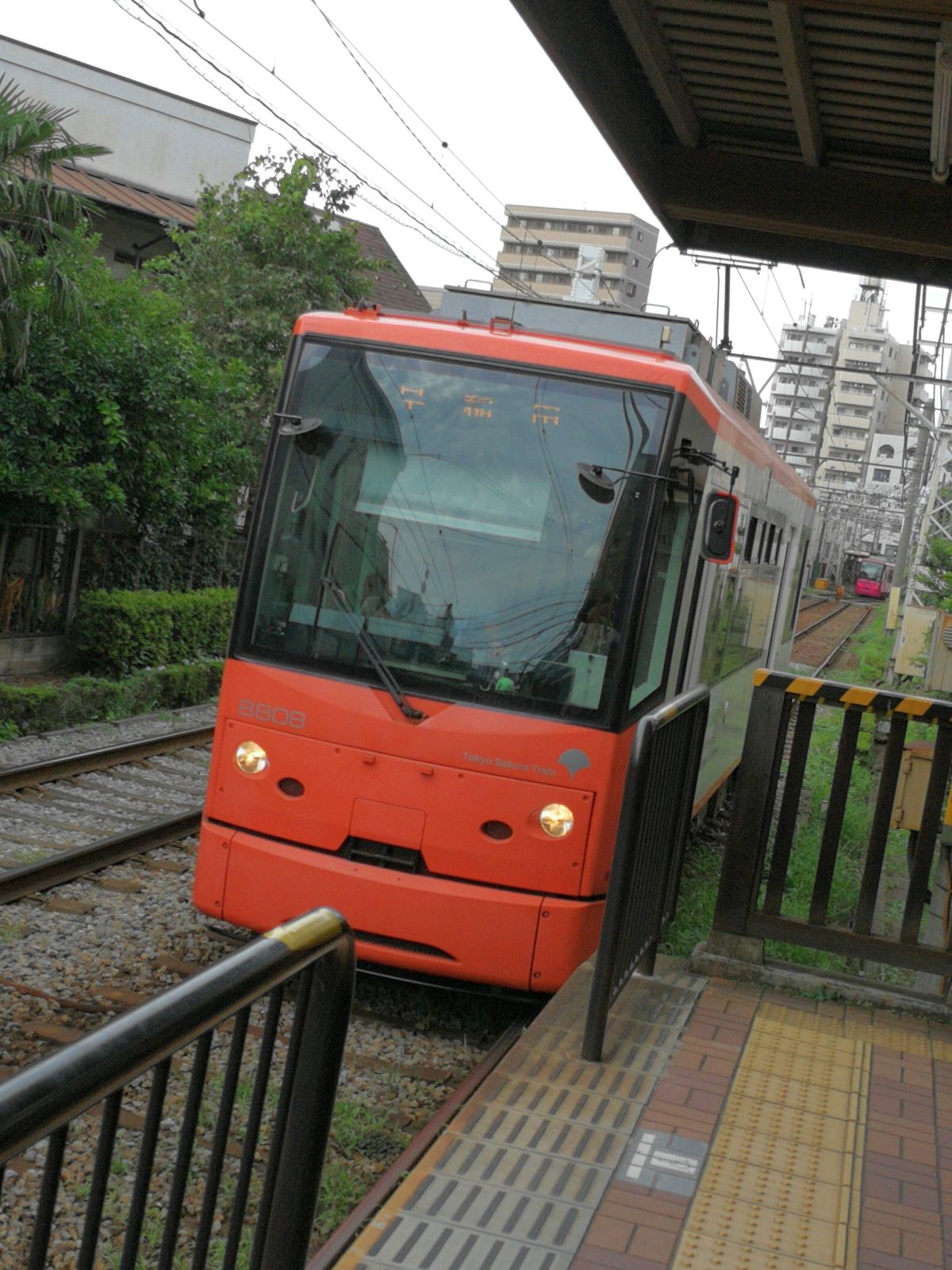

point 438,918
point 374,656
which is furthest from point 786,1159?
point 374,656

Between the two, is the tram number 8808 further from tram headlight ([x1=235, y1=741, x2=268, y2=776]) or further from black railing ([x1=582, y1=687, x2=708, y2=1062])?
black railing ([x1=582, y1=687, x2=708, y2=1062])

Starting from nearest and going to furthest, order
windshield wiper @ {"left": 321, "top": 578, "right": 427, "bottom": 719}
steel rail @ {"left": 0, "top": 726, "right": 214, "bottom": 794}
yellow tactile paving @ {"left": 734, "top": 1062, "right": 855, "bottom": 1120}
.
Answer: yellow tactile paving @ {"left": 734, "top": 1062, "right": 855, "bottom": 1120} → windshield wiper @ {"left": 321, "top": 578, "right": 427, "bottom": 719} → steel rail @ {"left": 0, "top": 726, "right": 214, "bottom": 794}

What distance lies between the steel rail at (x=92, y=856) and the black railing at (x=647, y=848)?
3431 millimetres

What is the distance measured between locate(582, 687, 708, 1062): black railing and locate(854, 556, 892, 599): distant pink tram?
276 feet

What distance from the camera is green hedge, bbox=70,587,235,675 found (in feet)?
49.8

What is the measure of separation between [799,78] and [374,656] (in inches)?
115

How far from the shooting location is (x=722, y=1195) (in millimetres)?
4004

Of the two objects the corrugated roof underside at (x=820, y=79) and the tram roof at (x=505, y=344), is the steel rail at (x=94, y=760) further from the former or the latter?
the corrugated roof underside at (x=820, y=79)

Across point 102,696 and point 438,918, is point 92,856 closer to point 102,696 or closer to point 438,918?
point 438,918

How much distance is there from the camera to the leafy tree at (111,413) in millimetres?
14289

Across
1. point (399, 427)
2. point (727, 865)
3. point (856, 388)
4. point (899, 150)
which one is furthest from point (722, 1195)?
point (856, 388)

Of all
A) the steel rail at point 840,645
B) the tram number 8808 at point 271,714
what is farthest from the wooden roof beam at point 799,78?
the steel rail at point 840,645

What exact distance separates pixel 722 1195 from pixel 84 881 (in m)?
4.95

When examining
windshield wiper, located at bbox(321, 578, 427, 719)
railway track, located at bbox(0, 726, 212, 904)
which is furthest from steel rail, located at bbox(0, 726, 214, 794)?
windshield wiper, located at bbox(321, 578, 427, 719)
